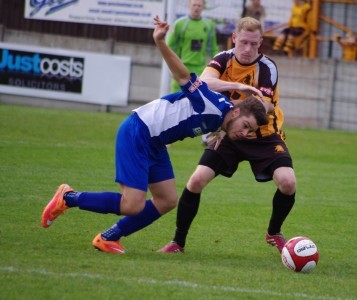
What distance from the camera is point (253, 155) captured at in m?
7.89

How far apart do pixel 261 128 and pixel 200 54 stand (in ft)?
28.2

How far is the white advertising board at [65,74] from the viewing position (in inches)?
790

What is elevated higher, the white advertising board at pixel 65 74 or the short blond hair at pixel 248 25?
the short blond hair at pixel 248 25

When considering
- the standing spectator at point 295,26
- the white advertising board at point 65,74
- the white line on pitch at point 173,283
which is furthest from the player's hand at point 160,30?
the standing spectator at point 295,26

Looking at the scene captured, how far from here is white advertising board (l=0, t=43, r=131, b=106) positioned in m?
20.1

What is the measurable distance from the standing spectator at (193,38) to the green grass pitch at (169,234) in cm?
150

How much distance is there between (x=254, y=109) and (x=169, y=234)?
84.4 inches

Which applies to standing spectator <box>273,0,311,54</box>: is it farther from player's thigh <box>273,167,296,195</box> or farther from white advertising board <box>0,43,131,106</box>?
player's thigh <box>273,167,296,195</box>

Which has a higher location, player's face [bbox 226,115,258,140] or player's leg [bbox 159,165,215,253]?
player's face [bbox 226,115,258,140]

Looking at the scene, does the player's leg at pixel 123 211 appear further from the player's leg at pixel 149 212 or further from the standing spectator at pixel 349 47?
the standing spectator at pixel 349 47

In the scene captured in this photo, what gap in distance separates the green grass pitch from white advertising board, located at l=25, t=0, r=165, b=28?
6.36 m

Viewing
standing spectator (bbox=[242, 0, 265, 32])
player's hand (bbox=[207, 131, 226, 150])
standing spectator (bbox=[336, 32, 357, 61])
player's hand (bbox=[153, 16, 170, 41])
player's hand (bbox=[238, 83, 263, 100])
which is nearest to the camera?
player's hand (bbox=[153, 16, 170, 41])

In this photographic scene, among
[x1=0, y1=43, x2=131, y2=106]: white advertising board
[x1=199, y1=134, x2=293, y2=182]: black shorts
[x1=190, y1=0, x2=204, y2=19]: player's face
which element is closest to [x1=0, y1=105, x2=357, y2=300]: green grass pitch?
[x1=199, y1=134, x2=293, y2=182]: black shorts

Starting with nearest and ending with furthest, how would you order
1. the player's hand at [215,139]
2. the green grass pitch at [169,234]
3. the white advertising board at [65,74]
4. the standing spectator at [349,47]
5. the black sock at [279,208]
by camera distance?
the green grass pitch at [169,234]
the player's hand at [215,139]
the black sock at [279,208]
the white advertising board at [65,74]
the standing spectator at [349,47]
